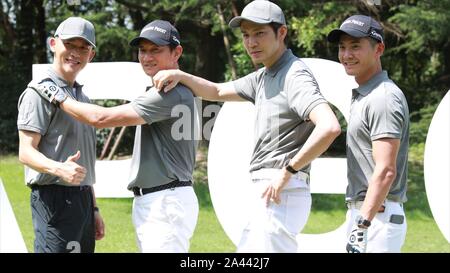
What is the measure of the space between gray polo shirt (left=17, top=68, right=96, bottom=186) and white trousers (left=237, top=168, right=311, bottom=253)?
3.64 feet

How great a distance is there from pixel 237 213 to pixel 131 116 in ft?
11.1

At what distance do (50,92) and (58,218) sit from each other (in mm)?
756

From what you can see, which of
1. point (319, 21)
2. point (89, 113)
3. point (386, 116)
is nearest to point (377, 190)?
point (386, 116)

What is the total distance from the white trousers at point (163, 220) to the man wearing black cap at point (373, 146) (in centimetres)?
99

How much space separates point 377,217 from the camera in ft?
14.8

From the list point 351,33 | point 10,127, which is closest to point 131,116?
point 351,33

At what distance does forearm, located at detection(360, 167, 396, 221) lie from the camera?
14.0 ft

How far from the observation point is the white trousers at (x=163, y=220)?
4637 millimetres

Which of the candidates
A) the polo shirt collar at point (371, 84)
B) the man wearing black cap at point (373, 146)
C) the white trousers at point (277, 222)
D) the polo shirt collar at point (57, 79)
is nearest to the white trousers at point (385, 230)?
the man wearing black cap at point (373, 146)

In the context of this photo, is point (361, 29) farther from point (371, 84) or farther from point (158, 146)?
point (158, 146)

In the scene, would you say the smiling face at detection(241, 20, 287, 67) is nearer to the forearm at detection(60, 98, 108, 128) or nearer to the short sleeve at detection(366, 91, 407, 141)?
the short sleeve at detection(366, 91, 407, 141)

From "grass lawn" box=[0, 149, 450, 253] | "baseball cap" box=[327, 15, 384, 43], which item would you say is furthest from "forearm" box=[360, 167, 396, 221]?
"grass lawn" box=[0, 149, 450, 253]

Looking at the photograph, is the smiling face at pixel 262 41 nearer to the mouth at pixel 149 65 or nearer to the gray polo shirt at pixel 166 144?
the gray polo shirt at pixel 166 144
